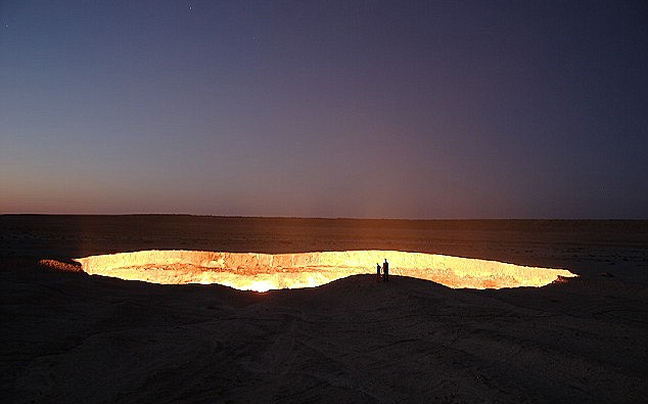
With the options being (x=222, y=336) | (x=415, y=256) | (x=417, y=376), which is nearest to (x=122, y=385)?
(x=222, y=336)

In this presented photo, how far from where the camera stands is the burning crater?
12.5 m

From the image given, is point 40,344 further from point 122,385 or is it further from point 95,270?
point 95,270

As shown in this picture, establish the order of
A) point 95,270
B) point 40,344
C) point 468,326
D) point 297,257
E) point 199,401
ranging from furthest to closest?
1. point 297,257
2. point 95,270
3. point 468,326
4. point 40,344
5. point 199,401

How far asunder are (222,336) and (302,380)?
82.2 inches

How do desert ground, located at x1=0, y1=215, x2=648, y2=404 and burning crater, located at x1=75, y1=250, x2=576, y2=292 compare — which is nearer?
desert ground, located at x1=0, y1=215, x2=648, y2=404

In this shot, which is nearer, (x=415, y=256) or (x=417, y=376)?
(x=417, y=376)

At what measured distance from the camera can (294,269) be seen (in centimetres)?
1466

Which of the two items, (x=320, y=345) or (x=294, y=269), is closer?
(x=320, y=345)

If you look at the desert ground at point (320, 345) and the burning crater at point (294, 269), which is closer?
the desert ground at point (320, 345)

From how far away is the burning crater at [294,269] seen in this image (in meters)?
12.5

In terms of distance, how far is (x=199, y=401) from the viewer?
409 centimetres

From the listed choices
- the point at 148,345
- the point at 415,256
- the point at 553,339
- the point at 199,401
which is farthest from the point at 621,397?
the point at 415,256

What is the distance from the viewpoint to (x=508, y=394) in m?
→ 4.21

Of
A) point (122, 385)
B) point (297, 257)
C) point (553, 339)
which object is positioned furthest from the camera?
point (297, 257)
